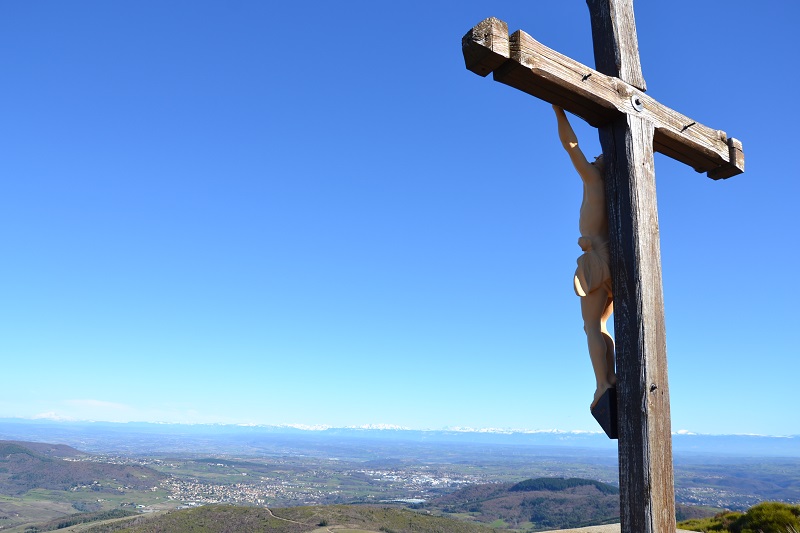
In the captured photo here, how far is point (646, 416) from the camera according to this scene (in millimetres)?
3900

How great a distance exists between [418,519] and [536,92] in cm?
8408

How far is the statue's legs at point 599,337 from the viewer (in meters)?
4.28

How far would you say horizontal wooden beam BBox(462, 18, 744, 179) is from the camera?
395 centimetres

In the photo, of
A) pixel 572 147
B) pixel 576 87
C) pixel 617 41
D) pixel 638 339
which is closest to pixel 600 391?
pixel 638 339

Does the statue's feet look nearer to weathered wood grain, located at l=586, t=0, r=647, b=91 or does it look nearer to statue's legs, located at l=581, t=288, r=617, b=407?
statue's legs, located at l=581, t=288, r=617, b=407

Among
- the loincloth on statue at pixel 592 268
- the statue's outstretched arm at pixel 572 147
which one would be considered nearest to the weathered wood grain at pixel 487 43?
the statue's outstretched arm at pixel 572 147

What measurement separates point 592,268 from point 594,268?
0.02 metres

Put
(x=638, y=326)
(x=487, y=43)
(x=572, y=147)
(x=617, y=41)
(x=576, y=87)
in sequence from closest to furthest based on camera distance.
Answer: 1. (x=487, y=43)
2. (x=638, y=326)
3. (x=576, y=87)
4. (x=572, y=147)
5. (x=617, y=41)

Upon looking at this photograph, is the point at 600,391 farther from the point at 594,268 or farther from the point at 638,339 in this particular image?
the point at 594,268

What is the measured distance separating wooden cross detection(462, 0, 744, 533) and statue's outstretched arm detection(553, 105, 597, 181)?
11 cm

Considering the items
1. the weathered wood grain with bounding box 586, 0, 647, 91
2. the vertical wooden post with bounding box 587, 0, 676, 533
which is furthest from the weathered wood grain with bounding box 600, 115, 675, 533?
the weathered wood grain with bounding box 586, 0, 647, 91

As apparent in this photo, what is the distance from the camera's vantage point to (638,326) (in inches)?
157

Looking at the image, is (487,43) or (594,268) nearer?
(487,43)

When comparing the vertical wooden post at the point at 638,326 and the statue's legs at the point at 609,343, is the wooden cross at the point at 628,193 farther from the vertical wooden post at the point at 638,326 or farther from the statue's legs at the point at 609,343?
the statue's legs at the point at 609,343
